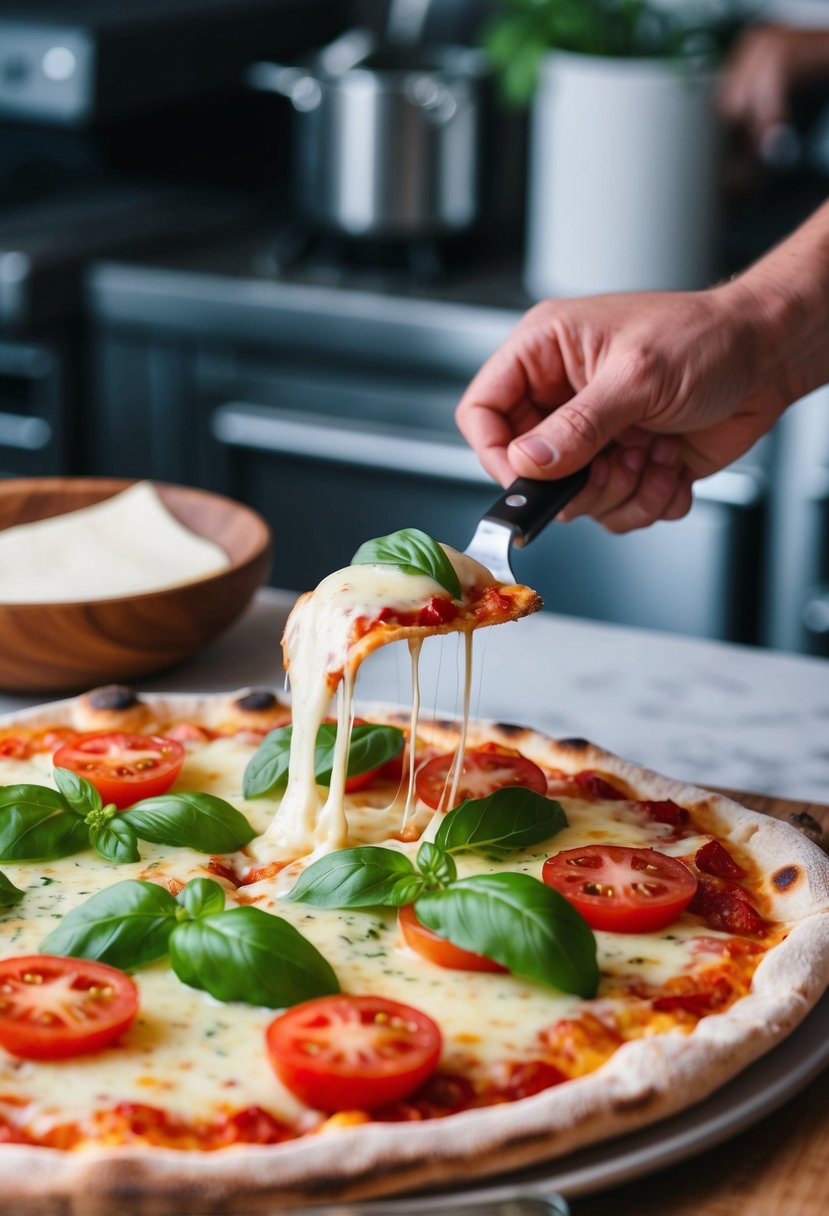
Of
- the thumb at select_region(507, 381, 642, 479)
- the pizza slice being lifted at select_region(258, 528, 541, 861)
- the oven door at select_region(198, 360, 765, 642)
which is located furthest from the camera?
the oven door at select_region(198, 360, 765, 642)

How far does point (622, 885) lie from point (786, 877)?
0.19m

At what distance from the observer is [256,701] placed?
2.05 meters

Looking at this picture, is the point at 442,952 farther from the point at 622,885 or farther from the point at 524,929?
the point at 622,885

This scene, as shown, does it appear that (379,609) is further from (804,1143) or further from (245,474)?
(245,474)

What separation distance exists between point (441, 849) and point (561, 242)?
7.57 feet

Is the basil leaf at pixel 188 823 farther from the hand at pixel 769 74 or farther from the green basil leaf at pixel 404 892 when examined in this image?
the hand at pixel 769 74

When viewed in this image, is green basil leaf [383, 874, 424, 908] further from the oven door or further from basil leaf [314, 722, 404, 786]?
the oven door

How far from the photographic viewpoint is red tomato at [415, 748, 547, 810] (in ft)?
5.99

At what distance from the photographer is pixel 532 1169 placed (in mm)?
1270

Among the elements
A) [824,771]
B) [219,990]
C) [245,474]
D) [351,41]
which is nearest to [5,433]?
[245,474]

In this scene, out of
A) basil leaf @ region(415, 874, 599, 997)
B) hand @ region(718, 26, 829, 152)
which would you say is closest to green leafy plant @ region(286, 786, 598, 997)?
basil leaf @ region(415, 874, 599, 997)

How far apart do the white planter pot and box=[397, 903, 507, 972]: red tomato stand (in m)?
2.35

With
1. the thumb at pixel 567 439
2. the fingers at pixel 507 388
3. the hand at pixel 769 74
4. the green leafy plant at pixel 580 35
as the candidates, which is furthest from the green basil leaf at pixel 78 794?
the hand at pixel 769 74

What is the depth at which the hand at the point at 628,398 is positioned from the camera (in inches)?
77.5
